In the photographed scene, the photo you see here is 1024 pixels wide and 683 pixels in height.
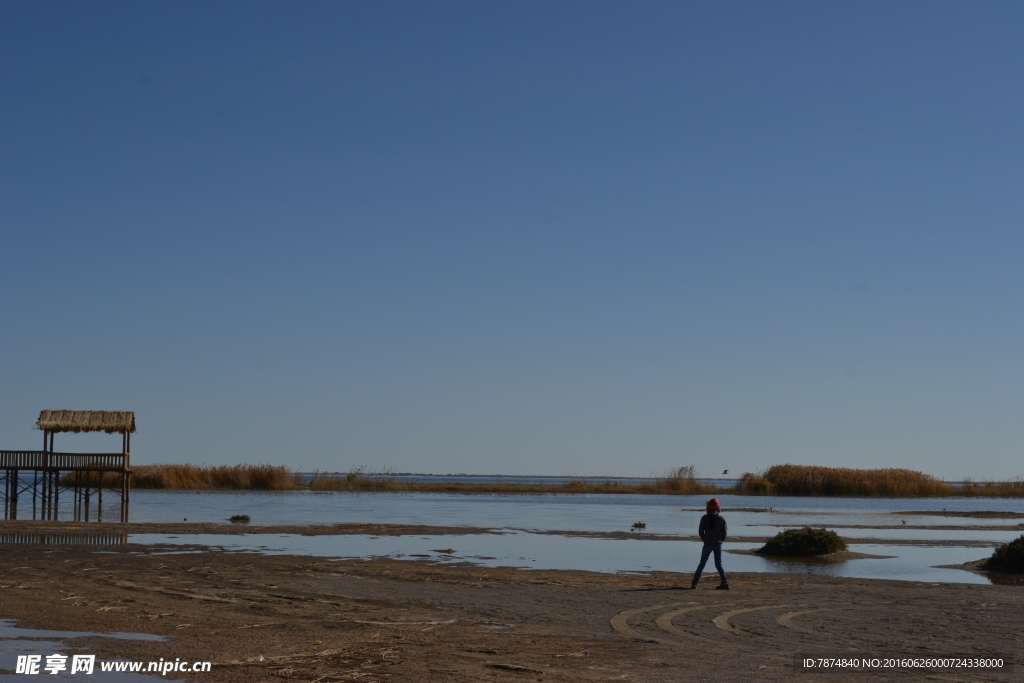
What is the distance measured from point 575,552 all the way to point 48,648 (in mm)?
18696

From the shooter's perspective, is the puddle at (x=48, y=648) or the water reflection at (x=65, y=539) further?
the water reflection at (x=65, y=539)

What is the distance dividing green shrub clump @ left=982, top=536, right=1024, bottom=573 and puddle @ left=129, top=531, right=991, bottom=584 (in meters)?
1.22

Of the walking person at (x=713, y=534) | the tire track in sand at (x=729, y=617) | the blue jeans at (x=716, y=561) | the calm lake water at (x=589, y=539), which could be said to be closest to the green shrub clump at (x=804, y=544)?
the calm lake water at (x=589, y=539)

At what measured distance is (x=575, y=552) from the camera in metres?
27.5

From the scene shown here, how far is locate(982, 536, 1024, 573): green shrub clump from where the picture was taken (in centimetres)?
2347

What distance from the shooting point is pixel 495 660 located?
10414 millimetres

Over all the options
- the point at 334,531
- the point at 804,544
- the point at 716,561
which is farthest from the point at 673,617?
the point at 334,531

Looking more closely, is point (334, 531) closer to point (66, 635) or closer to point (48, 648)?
point (66, 635)

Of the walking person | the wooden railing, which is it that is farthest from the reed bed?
the walking person

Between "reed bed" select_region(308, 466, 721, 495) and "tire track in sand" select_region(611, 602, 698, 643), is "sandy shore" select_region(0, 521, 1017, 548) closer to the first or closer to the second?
"tire track in sand" select_region(611, 602, 698, 643)

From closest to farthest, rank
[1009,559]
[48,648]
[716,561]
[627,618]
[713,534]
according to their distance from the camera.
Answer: [48,648], [627,618], [716,561], [713,534], [1009,559]

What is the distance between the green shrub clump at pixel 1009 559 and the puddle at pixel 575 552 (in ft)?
4.00

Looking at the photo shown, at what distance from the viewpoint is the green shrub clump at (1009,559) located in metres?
23.5

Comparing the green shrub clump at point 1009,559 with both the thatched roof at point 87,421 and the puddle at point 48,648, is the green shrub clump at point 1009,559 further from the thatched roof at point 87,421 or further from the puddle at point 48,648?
the thatched roof at point 87,421
